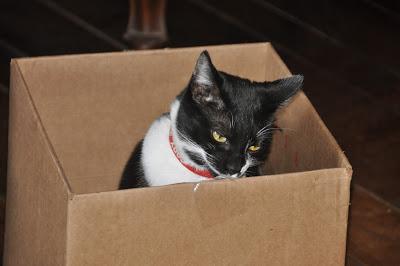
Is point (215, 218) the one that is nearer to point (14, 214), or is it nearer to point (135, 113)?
point (14, 214)

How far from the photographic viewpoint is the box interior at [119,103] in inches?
54.6

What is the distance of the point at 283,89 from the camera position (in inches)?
53.4

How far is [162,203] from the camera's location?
105 centimetres

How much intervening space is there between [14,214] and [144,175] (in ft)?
0.80

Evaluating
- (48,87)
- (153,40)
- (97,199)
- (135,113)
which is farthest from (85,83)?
(153,40)

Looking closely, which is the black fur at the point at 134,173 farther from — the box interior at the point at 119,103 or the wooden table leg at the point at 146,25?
the wooden table leg at the point at 146,25

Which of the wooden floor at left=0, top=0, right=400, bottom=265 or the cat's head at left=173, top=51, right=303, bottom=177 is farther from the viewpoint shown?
the wooden floor at left=0, top=0, right=400, bottom=265

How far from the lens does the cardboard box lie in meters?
1.05

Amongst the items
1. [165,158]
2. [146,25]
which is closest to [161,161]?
[165,158]

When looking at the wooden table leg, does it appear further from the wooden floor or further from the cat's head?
the cat's head

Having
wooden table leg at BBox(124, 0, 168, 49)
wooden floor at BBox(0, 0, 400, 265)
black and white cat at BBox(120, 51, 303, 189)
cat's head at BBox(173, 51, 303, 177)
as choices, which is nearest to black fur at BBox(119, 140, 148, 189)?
black and white cat at BBox(120, 51, 303, 189)

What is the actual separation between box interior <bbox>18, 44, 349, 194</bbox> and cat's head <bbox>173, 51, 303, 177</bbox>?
6 cm

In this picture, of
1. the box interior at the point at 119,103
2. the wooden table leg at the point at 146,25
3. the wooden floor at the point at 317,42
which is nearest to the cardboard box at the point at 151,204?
the box interior at the point at 119,103

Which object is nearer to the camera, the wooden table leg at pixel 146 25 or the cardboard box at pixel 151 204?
the cardboard box at pixel 151 204
